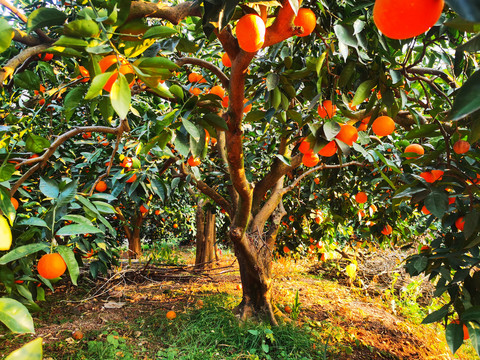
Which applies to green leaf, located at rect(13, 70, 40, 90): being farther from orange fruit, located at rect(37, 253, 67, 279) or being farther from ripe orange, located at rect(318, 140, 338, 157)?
ripe orange, located at rect(318, 140, 338, 157)

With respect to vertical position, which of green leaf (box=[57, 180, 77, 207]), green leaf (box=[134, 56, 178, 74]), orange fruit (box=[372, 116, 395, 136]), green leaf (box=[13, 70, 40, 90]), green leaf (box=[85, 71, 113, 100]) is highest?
green leaf (box=[13, 70, 40, 90])

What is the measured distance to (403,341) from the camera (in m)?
3.00

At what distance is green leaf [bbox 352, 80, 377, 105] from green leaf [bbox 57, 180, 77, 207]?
3.56 ft

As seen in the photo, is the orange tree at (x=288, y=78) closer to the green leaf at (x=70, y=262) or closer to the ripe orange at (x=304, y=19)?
the ripe orange at (x=304, y=19)

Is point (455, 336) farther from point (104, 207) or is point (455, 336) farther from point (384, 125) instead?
point (104, 207)

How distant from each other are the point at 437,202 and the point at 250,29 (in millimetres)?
980

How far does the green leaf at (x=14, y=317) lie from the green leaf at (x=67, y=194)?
1.87ft

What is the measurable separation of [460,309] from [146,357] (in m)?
2.22

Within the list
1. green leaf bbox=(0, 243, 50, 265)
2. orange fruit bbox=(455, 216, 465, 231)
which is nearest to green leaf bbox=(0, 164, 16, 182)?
green leaf bbox=(0, 243, 50, 265)

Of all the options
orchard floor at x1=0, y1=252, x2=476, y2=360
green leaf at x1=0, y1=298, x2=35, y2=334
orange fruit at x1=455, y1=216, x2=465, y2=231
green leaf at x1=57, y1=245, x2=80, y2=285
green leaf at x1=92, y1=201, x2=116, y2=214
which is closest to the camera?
green leaf at x1=0, y1=298, x2=35, y2=334

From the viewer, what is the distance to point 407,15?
467mm

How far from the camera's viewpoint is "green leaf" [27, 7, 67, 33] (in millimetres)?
629

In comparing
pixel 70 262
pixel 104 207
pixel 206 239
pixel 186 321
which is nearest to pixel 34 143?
pixel 104 207

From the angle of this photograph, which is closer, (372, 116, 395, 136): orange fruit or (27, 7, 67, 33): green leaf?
(27, 7, 67, 33): green leaf
